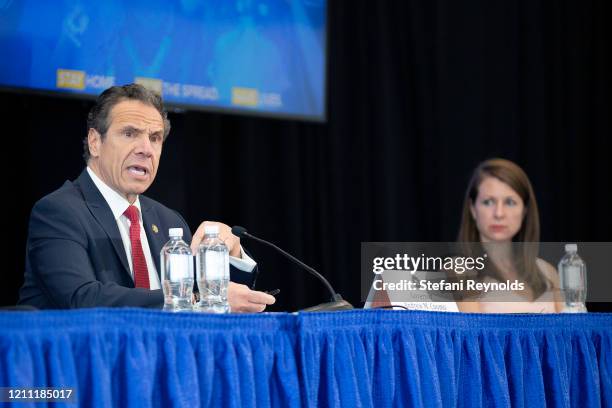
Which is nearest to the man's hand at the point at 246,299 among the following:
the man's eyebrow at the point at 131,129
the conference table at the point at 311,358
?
the conference table at the point at 311,358

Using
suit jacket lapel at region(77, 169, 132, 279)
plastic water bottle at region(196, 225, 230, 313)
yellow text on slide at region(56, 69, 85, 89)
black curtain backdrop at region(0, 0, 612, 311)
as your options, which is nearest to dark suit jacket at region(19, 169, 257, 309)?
suit jacket lapel at region(77, 169, 132, 279)

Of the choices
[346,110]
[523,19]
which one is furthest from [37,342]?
[523,19]

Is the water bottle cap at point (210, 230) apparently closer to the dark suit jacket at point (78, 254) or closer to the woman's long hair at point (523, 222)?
the dark suit jacket at point (78, 254)

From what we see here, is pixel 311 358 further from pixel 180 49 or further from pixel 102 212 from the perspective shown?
pixel 180 49

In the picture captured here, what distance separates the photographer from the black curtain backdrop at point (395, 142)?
3930 mm

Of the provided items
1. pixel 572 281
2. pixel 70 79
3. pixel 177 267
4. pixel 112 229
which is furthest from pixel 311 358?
pixel 70 79

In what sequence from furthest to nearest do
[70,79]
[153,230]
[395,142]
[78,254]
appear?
[395,142]
[70,79]
[153,230]
[78,254]

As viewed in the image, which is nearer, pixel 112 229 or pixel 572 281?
pixel 112 229

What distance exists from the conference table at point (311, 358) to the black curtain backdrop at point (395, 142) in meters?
1.92

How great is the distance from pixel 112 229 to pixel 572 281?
1735 mm

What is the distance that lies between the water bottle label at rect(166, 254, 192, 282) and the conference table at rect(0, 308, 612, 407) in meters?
0.40

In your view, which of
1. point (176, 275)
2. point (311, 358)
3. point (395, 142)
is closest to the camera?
point (311, 358)

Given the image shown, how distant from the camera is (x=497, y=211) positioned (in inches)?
138

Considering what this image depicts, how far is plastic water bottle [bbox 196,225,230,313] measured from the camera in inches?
83.0
